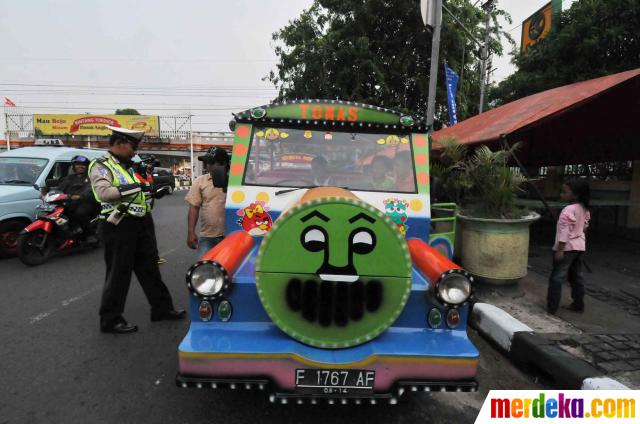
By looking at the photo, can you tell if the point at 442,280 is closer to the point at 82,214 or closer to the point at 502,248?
the point at 502,248

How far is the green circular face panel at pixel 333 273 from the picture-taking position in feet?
7.52

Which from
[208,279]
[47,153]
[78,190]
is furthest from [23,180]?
[208,279]

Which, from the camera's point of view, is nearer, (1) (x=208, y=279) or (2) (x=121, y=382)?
(1) (x=208, y=279)

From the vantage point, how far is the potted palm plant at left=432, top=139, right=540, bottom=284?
5113 millimetres

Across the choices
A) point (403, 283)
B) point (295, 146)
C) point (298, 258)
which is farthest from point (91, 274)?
point (403, 283)

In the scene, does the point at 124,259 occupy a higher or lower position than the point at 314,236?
lower

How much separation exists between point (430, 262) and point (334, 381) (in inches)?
40.5

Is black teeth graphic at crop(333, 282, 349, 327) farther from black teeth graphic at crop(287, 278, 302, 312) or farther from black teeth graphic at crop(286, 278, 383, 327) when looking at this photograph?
black teeth graphic at crop(287, 278, 302, 312)

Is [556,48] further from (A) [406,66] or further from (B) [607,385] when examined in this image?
(B) [607,385]

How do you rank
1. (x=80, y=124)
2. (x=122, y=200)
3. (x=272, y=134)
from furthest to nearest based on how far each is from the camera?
(x=80, y=124), (x=122, y=200), (x=272, y=134)

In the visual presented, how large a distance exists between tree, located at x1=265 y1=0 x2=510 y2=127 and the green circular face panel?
15.9m

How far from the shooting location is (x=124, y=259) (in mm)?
3936

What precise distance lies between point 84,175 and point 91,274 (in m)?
2.19

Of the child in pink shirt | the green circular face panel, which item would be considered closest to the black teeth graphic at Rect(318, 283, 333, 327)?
the green circular face panel
